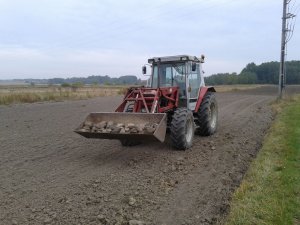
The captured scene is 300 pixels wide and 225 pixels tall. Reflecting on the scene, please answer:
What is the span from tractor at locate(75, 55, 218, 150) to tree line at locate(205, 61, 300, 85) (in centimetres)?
7188

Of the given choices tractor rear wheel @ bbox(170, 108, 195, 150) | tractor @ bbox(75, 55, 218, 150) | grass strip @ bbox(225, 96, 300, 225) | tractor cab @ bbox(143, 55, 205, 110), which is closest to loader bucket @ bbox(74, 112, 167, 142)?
tractor @ bbox(75, 55, 218, 150)

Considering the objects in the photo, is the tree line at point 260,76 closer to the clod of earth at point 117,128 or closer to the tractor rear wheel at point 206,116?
the tractor rear wheel at point 206,116

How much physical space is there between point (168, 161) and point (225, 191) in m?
1.95

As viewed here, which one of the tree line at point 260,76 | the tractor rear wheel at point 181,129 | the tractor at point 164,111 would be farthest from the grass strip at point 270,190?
the tree line at point 260,76

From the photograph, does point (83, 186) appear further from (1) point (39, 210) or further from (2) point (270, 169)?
(2) point (270, 169)

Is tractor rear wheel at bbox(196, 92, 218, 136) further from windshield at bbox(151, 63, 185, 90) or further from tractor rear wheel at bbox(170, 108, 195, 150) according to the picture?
tractor rear wheel at bbox(170, 108, 195, 150)

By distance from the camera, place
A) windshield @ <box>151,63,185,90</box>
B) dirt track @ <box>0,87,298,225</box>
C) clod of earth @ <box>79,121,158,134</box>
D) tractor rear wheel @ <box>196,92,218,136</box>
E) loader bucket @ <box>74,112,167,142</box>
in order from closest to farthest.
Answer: dirt track @ <box>0,87,298,225</box> → loader bucket @ <box>74,112,167,142</box> → clod of earth @ <box>79,121,158,134</box> → windshield @ <box>151,63,185,90</box> → tractor rear wheel @ <box>196,92,218,136</box>

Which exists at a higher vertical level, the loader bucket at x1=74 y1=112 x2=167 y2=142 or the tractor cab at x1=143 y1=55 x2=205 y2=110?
the tractor cab at x1=143 y1=55 x2=205 y2=110

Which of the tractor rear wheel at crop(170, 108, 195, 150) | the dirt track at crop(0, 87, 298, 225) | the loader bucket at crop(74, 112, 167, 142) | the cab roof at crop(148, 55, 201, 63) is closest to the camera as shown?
the dirt track at crop(0, 87, 298, 225)

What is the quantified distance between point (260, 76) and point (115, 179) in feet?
303

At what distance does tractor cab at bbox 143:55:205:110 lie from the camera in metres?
9.60

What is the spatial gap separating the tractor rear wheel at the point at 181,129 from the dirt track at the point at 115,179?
215 mm

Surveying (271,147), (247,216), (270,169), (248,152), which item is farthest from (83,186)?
(271,147)

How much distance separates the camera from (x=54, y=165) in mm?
7168
